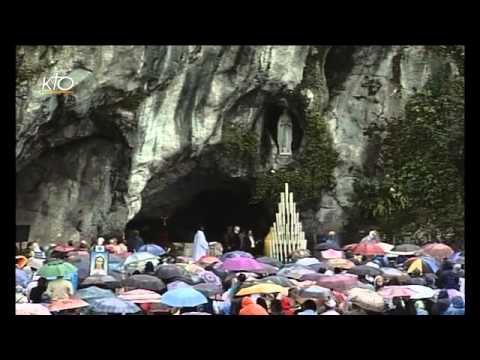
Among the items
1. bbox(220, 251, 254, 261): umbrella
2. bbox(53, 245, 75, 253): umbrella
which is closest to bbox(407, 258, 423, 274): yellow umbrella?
bbox(220, 251, 254, 261): umbrella

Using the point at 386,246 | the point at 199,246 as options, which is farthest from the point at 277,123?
the point at 386,246

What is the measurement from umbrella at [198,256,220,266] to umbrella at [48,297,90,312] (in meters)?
2.40

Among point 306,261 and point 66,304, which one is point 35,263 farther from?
point 306,261

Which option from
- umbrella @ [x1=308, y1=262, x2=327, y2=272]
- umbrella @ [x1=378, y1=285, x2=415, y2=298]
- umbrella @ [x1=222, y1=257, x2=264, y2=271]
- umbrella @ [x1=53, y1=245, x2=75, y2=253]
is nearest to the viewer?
umbrella @ [x1=378, y1=285, x2=415, y2=298]

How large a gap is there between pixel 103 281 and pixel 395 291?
3.91 m

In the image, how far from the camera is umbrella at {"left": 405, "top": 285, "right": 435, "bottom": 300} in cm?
981

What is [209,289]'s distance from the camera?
9.74m

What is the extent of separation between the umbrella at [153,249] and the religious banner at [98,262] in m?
0.89

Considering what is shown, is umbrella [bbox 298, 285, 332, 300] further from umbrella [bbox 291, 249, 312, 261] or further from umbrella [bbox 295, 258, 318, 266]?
umbrella [bbox 291, 249, 312, 261]

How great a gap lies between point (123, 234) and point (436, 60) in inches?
252

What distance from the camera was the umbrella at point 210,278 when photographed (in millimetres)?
10211

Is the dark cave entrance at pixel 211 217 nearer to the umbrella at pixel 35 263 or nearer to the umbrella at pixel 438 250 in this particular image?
the umbrella at pixel 35 263

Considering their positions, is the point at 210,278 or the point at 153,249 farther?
the point at 153,249
